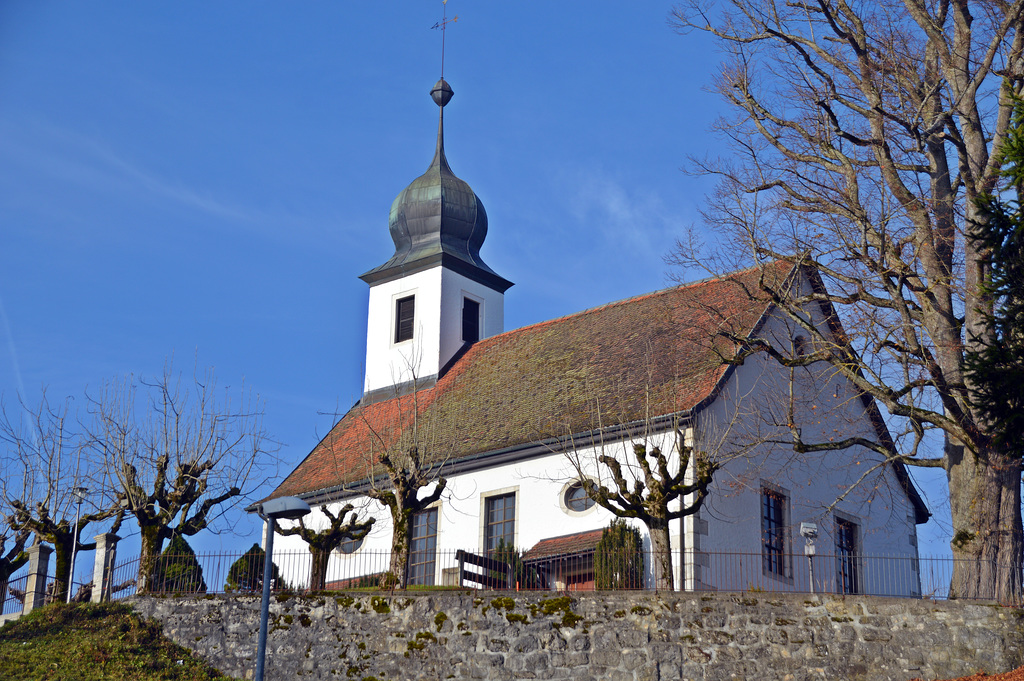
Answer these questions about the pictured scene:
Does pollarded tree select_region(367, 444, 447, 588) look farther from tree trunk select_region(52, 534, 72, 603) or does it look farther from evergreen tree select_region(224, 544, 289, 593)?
tree trunk select_region(52, 534, 72, 603)

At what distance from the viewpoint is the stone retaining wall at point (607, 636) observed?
688 inches

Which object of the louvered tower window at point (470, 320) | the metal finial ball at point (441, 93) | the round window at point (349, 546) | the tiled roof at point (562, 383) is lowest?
the round window at point (349, 546)

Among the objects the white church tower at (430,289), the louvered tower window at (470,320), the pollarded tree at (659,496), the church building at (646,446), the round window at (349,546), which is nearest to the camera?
the pollarded tree at (659,496)

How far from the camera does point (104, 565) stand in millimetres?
22922

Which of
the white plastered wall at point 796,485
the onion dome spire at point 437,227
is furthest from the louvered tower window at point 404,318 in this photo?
the white plastered wall at point 796,485

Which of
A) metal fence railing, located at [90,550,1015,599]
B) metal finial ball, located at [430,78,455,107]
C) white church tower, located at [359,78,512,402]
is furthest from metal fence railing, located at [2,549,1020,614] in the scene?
metal finial ball, located at [430,78,455,107]

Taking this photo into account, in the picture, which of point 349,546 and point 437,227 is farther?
point 437,227

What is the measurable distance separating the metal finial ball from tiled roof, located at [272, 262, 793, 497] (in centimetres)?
1060

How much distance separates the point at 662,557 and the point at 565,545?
4777 mm

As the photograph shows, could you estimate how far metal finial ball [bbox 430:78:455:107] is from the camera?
40969 mm

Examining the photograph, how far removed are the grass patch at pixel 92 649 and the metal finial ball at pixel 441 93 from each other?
2371 cm

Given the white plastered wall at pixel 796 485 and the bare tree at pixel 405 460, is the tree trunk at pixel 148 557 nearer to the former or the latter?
the bare tree at pixel 405 460

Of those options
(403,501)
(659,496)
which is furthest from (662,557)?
(403,501)

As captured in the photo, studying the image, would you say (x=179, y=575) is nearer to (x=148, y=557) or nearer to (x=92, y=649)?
(x=148, y=557)
